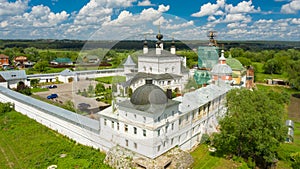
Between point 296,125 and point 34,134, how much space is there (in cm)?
2190

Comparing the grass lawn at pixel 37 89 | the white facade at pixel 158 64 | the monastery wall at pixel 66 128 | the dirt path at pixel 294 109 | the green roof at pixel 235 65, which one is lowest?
the dirt path at pixel 294 109

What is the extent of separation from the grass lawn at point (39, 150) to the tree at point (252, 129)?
23.3 feet

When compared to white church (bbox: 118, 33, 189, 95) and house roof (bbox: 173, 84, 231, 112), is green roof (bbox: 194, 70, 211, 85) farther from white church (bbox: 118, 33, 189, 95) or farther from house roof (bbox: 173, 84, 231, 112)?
white church (bbox: 118, 33, 189, 95)

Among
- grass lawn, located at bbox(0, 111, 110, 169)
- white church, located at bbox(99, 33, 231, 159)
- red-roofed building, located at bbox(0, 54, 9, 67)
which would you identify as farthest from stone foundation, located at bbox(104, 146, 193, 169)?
red-roofed building, located at bbox(0, 54, 9, 67)

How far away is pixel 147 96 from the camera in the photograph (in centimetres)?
1103

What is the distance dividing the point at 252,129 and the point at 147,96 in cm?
606

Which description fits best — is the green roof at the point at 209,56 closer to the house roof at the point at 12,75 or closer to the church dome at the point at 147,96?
the church dome at the point at 147,96

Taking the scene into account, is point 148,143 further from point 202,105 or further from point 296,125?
point 296,125

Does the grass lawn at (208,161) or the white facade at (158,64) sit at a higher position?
the white facade at (158,64)

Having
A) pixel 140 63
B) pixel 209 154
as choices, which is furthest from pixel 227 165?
pixel 140 63

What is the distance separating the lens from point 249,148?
13.7 m

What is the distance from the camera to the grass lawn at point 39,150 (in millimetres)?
13438

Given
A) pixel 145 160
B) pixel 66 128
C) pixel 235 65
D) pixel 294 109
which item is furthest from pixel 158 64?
pixel 294 109

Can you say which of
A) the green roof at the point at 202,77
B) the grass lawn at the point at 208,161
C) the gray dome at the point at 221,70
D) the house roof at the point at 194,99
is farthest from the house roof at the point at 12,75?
the grass lawn at the point at 208,161
